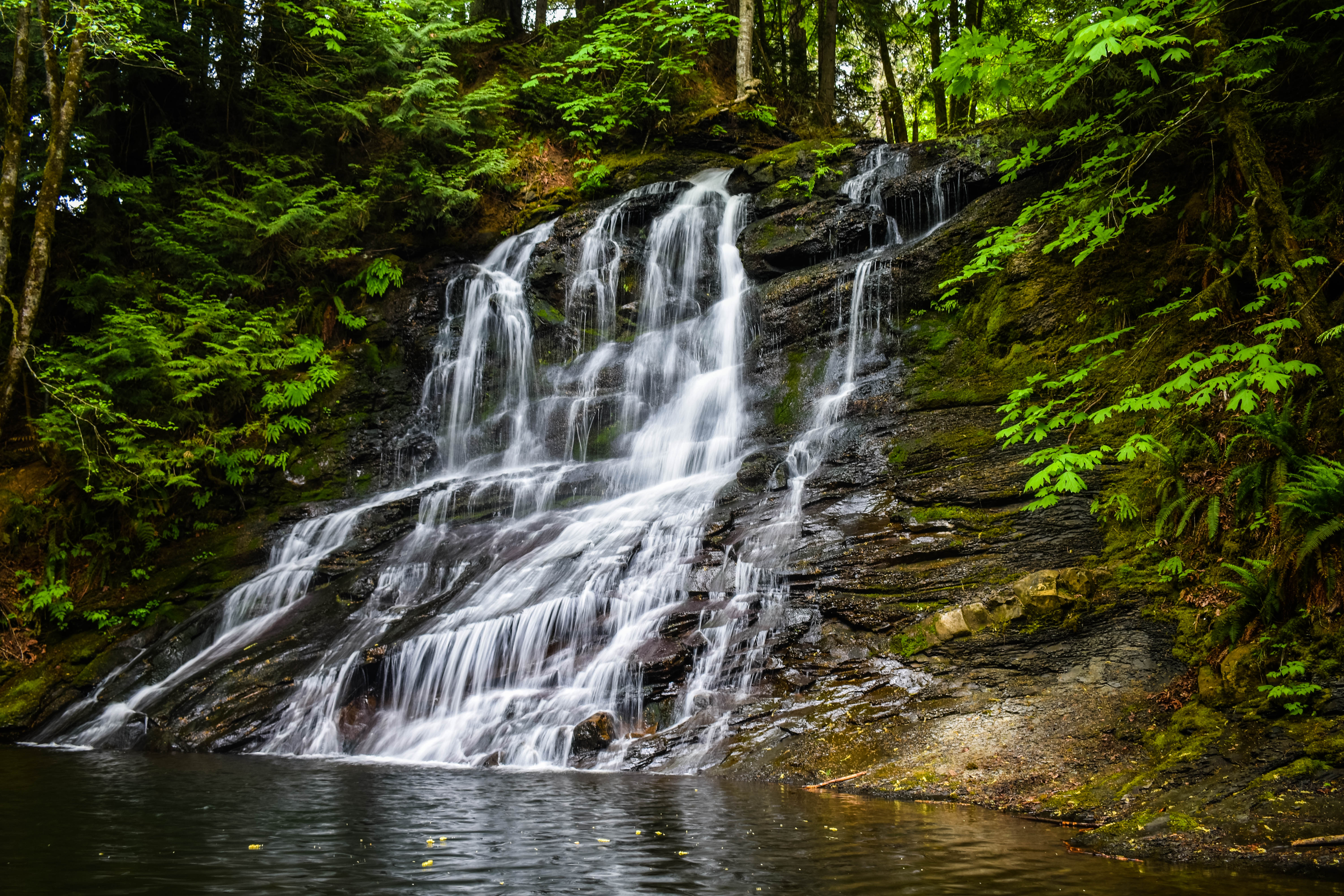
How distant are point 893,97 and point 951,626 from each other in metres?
18.8

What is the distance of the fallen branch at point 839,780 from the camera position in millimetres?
6141

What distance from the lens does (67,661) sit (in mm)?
10734

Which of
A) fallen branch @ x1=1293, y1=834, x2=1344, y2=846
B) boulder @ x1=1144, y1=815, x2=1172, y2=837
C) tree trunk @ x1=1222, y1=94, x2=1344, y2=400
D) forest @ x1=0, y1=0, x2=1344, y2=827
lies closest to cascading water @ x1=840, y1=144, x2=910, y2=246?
forest @ x1=0, y1=0, x2=1344, y2=827

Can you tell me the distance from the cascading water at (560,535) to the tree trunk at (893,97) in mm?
8594

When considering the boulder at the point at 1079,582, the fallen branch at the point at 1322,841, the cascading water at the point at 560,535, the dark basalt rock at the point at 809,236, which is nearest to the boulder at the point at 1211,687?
the boulder at the point at 1079,582

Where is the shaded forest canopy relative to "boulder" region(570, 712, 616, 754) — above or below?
above

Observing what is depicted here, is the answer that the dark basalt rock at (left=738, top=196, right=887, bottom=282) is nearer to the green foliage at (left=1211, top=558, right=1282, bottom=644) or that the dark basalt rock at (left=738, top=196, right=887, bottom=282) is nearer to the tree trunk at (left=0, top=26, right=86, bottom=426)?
the green foliage at (left=1211, top=558, right=1282, bottom=644)

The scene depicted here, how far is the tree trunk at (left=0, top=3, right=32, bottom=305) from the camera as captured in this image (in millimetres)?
11219

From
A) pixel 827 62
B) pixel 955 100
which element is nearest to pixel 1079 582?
pixel 955 100

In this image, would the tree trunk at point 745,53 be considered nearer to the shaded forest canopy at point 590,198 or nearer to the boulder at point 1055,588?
the shaded forest canopy at point 590,198

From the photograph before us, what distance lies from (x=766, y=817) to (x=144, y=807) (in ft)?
12.9

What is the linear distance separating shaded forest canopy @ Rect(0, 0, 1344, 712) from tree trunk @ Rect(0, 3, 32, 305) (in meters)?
0.05

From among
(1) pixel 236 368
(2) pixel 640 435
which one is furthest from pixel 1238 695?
(1) pixel 236 368

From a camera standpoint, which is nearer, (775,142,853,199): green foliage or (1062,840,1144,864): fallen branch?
(1062,840,1144,864): fallen branch
